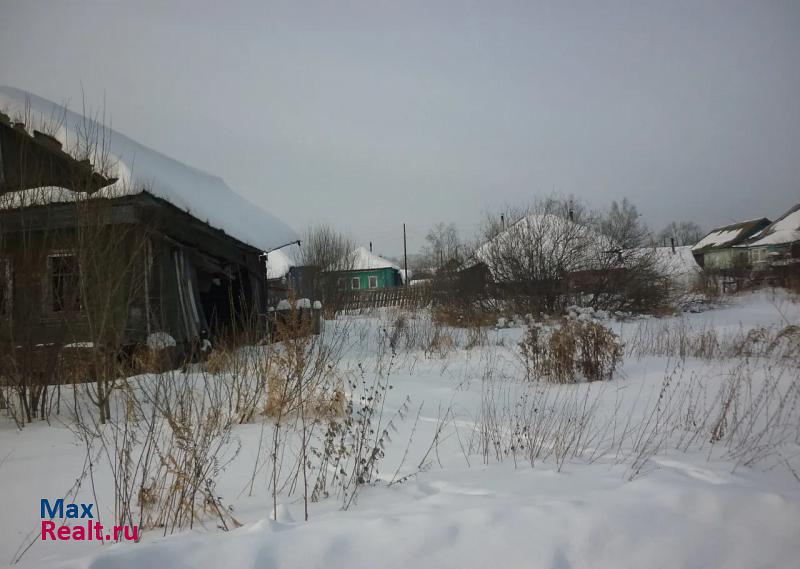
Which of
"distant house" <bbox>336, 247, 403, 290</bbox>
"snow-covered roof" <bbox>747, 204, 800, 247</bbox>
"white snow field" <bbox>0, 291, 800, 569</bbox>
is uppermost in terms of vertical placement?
"distant house" <bbox>336, 247, 403, 290</bbox>

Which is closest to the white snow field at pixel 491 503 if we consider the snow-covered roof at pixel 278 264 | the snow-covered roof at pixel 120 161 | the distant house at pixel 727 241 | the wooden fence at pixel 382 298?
the snow-covered roof at pixel 120 161

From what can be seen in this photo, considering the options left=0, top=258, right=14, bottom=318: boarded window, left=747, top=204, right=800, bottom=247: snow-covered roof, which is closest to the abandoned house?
left=0, top=258, right=14, bottom=318: boarded window

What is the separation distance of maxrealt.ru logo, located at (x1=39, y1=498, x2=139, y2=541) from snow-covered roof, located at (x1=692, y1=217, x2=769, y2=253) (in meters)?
51.0

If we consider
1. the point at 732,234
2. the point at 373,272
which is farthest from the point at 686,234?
the point at 373,272

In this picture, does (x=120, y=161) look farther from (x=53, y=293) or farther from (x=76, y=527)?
(x=76, y=527)

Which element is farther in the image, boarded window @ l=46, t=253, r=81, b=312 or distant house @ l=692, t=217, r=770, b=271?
distant house @ l=692, t=217, r=770, b=271

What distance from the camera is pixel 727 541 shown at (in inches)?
75.3

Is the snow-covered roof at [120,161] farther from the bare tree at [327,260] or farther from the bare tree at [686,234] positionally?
the bare tree at [686,234]

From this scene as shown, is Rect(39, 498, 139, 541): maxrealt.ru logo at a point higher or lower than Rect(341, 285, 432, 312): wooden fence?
lower

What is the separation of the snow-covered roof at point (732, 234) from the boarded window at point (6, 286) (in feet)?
167

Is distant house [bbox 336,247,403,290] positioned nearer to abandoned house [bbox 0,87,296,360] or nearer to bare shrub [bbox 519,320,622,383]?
abandoned house [bbox 0,87,296,360]

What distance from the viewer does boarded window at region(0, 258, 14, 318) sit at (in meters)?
3.95

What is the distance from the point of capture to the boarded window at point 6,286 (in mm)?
3945

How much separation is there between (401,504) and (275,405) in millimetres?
2068
